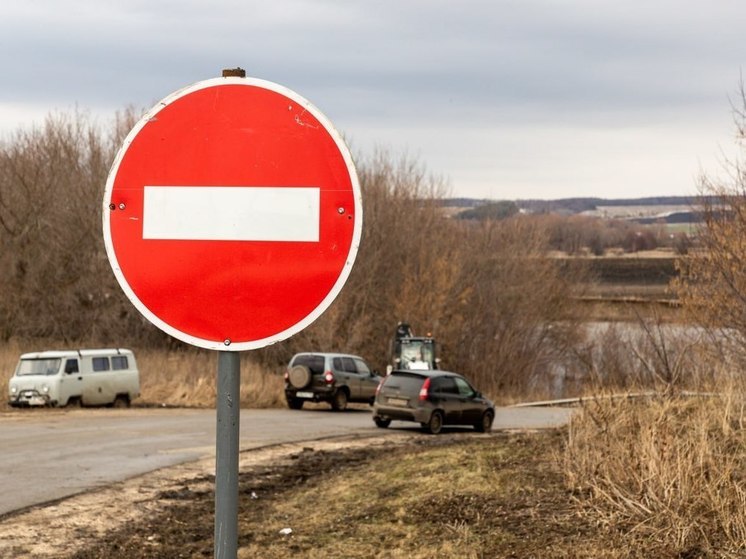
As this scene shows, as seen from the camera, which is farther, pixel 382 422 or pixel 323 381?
pixel 323 381

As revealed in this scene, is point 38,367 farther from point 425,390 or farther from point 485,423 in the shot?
point 485,423

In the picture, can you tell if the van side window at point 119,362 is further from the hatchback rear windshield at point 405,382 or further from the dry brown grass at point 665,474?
the dry brown grass at point 665,474

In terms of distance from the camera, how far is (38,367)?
31.1 metres

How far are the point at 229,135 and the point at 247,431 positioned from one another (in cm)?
1844

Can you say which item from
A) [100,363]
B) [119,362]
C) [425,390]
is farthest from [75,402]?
[425,390]

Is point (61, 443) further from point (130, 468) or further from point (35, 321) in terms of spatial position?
point (35, 321)

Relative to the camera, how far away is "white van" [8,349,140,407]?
30.4 m

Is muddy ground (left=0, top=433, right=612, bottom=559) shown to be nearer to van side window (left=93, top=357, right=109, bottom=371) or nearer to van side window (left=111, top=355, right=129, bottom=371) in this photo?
van side window (left=93, top=357, right=109, bottom=371)

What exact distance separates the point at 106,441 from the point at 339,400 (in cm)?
1628

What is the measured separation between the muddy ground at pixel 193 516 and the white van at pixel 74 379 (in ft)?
58.6

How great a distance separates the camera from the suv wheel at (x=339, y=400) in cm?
3338

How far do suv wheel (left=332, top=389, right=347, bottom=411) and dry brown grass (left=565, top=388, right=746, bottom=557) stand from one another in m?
23.7

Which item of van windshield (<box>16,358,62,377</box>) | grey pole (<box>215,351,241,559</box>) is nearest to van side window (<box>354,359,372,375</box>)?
A: van windshield (<box>16,358,62,377</box>)

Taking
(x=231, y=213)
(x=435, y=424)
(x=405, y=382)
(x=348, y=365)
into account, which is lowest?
(x=435, y=424)
